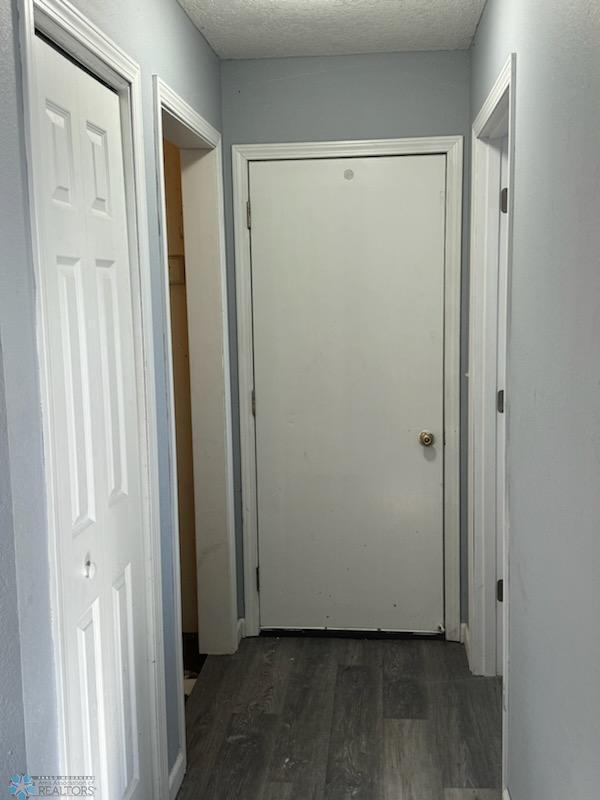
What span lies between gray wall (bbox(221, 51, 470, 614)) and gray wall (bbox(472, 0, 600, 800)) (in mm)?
1053

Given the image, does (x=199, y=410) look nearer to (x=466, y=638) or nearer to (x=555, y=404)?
(x=466, y=638)

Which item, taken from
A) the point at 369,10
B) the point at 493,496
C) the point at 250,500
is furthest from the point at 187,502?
the point at 369,10

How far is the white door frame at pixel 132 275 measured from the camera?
5.07 feet

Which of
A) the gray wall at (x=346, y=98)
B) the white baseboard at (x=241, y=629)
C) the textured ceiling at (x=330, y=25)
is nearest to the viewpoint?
the textured ceiling at (x=330, y=25)

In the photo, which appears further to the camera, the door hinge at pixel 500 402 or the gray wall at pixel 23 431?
the door hinge at pixel 500 402

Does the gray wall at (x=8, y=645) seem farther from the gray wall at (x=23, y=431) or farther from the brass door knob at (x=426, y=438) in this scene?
the brass door knob at (x=426, y=438)

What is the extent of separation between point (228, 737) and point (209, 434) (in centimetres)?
120

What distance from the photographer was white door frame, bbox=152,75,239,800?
8.20 feet

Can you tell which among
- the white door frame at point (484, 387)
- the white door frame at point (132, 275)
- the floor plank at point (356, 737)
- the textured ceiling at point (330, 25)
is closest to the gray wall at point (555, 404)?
the floor plank at point (356, 737)

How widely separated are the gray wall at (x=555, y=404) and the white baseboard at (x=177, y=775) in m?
1.02

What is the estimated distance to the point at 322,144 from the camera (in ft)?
11.3

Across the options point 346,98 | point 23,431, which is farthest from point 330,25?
point 23,431

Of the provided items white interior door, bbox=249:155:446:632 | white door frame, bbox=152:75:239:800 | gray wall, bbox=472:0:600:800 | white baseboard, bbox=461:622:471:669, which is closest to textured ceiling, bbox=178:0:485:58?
white door frame, bbox=152:75:239:800

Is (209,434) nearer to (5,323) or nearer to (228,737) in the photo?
(228,737)
